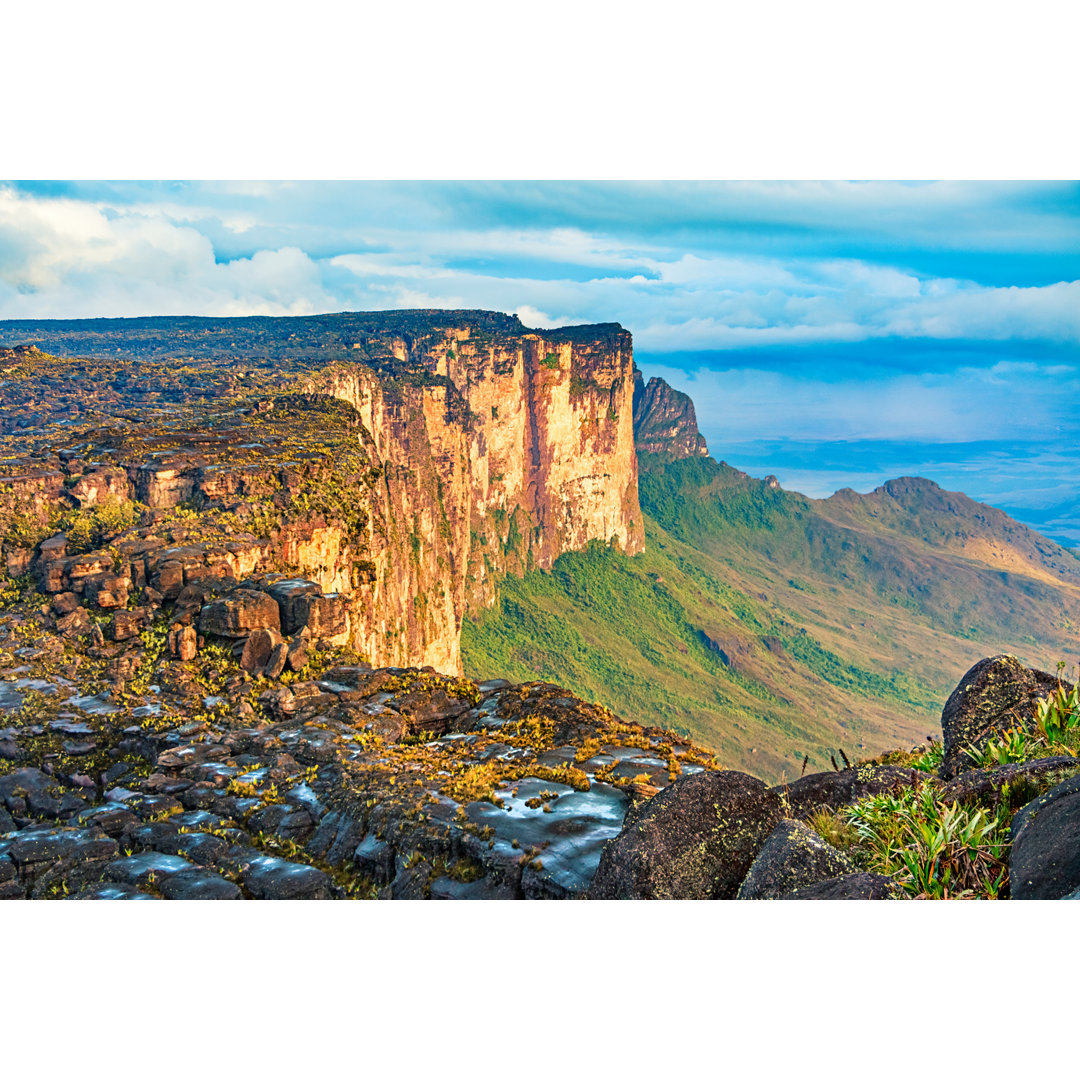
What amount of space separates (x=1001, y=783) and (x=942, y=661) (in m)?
A: 161

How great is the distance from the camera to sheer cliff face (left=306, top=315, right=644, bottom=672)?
2589 inches

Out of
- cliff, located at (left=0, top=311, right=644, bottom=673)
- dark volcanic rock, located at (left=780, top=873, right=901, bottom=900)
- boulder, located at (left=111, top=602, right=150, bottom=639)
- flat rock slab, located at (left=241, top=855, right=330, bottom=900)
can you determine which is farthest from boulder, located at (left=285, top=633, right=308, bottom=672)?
dark volcanic rock, located at (left=780, top=873, right=901, bottom=900)

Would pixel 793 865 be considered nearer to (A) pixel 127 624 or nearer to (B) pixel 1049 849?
(B) pixel 1049 849

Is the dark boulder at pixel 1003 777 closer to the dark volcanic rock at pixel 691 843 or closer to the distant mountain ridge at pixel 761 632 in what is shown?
the dark volcanic rock at pixel 691 843

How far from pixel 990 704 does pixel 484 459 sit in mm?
103298

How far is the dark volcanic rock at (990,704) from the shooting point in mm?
9820

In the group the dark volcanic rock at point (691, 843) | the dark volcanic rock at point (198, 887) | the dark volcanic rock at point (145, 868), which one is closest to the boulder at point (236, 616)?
the dark volcanic rock at point (145, 868)

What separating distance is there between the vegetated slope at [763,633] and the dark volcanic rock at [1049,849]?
6706 centimetres

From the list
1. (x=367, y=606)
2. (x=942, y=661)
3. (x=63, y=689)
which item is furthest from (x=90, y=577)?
(x=942, y=661)

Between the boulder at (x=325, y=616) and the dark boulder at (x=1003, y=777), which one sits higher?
the dark boulder at (x=1003, y=777)

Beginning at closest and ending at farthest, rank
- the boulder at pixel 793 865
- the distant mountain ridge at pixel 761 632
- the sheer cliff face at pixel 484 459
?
the boulder at pixel 793 865 → the sheer cliff face at pixel 484 459 → the distant mountain ridge at pixel 761 632

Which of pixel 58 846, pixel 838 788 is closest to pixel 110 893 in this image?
pixel 58 846

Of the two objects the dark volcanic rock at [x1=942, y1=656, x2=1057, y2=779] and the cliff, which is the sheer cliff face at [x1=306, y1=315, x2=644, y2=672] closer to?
the cliff

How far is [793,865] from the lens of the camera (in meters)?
7.45
